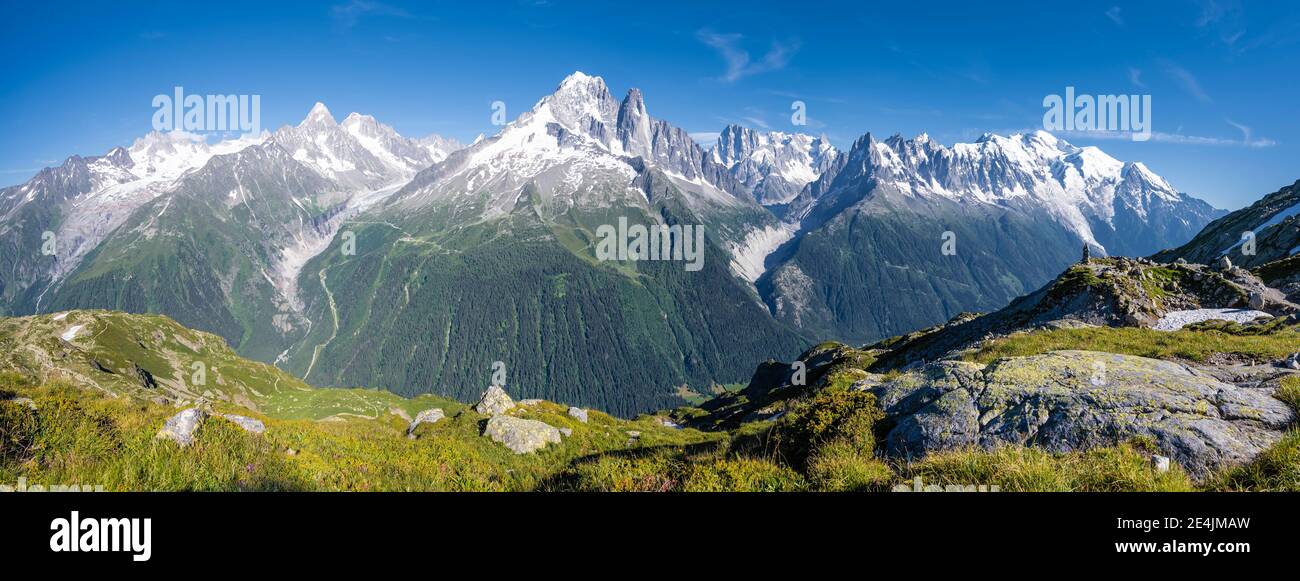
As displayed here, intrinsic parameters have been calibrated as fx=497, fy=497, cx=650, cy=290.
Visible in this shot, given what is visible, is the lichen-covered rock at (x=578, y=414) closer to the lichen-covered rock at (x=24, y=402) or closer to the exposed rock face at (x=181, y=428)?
the exposed rock face at (x=181, y=428)

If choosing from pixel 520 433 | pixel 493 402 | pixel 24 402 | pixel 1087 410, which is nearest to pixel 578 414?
pixel 493 402

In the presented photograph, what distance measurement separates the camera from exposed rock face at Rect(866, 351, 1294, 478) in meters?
9.81

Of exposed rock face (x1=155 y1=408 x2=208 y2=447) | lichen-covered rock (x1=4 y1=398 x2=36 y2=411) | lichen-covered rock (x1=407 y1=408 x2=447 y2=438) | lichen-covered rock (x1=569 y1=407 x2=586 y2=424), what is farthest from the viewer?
lichen-covered rock (x1=569 y1=407 x2=586 y2=424)

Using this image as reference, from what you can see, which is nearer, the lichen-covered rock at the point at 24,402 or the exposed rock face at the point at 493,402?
the lichen-covered rock at the point at 24,402

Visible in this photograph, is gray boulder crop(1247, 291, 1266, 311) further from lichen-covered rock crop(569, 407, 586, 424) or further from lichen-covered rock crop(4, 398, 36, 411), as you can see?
lichen-covered rock crop(4, 398, 36, 411)

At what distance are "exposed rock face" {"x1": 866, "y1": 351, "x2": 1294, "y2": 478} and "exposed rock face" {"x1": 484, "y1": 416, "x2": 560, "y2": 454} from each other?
1676cm

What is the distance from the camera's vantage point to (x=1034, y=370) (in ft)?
46.3

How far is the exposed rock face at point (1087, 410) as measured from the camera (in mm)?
9812

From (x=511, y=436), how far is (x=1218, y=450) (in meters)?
23.7

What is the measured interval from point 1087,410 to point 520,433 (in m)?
22.0

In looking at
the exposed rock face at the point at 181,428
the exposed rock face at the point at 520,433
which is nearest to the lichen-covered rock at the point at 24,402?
the exposed rock face at the point at 181,428

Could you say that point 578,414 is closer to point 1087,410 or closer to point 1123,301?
point 1087,410

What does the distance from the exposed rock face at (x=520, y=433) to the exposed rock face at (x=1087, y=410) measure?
1676cm

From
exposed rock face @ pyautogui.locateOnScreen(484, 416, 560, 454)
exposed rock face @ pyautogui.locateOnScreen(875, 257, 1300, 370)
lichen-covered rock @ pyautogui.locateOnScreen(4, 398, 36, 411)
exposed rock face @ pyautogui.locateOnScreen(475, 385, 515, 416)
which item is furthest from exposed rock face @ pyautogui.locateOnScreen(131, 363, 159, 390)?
exposed rock face @ pyautogui.locateOnScreen(875, 257, 1300, 370)
